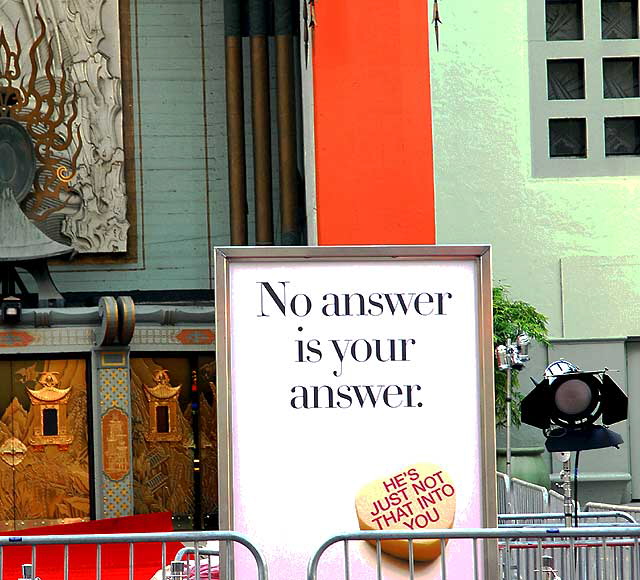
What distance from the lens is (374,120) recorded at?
1366 cm

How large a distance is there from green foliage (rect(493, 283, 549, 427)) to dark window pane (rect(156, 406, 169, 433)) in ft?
14.6

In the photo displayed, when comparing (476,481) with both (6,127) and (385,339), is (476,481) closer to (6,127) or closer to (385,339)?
(385,339)

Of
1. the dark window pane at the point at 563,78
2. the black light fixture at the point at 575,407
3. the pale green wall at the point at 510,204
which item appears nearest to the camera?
the black light fixture at the point at 575,407

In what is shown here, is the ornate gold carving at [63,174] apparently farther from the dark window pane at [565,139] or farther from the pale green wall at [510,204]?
the dark window pane at [565,139]

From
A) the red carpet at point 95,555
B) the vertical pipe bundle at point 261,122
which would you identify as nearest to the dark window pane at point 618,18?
the vertical pipe bundle at point 261,122

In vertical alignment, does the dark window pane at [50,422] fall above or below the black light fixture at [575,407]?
below

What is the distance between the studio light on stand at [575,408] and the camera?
26.0ft

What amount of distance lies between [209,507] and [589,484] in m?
5.83

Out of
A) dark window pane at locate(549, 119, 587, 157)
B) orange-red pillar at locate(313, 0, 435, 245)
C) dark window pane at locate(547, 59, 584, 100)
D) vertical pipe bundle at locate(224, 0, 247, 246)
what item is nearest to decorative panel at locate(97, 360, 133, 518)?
vertical pipe bundle at locate(224, 0, 247, 246)

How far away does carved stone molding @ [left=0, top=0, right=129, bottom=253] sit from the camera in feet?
63.8

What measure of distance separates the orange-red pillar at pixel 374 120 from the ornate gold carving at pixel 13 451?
622 centimetres

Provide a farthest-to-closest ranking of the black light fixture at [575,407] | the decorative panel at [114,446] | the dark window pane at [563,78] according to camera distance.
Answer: the dark window pane at [563,78] → the decorative panel at [114,446] → the black light fixture at [575,407]

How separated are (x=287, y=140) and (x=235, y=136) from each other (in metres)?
0.81

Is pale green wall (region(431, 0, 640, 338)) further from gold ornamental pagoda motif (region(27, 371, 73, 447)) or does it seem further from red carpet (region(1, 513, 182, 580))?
red carpet (region(1, 513, 182, 580))
